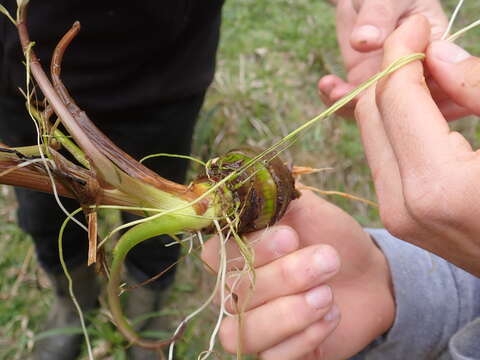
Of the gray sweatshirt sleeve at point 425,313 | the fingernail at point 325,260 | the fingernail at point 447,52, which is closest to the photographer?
the fingernail at point 447,52

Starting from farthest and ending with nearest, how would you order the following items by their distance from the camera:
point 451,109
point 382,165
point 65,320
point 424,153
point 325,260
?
point 65,320, point 451,109, point 325,260, point 382,165, point 424,153

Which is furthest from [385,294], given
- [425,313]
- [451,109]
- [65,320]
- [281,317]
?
[65,320]

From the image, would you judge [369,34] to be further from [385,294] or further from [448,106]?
[385,294]

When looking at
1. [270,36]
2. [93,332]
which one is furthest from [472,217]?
[270,36]

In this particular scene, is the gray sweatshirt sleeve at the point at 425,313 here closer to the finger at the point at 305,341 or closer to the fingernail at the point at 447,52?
the finger at the point at 305,341

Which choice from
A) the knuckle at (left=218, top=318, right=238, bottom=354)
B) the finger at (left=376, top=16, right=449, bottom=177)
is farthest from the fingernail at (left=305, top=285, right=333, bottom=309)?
the finger at (left=376, top=16, right=449, bottom=177)

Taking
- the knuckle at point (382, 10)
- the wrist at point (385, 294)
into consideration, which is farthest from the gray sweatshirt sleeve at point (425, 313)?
the knuckle at point (382, 10)

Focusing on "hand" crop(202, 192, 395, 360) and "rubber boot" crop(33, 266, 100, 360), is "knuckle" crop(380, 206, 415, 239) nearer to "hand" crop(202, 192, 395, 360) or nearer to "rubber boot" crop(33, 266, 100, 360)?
"hand" crop(202, 192, 395, 360)
